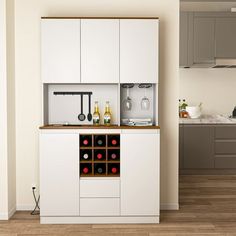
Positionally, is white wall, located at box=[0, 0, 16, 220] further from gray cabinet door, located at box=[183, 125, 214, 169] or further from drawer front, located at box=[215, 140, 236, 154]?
drawer front, located at box=[215, 140, 236, 154]

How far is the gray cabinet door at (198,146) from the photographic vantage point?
Answer: 6.41 metres

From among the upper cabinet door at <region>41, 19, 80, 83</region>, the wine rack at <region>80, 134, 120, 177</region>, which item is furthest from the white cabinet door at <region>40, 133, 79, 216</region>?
the upper cabinet door at <region>41, 19, 80, 83</region>

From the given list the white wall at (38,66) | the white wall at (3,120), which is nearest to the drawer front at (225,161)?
the white wall at (38,66)

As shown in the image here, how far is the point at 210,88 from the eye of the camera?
700 cm

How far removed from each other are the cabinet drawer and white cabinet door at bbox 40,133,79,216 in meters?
0.07

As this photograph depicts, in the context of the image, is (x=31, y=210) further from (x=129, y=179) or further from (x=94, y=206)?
(x=129, y=179)

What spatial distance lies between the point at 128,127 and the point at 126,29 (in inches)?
37.0

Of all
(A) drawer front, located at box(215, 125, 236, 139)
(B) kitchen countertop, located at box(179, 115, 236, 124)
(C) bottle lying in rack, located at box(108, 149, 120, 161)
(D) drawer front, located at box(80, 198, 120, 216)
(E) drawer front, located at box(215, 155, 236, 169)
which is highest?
(B) kitchen countertop, located at box(179, 115, 236, 124)

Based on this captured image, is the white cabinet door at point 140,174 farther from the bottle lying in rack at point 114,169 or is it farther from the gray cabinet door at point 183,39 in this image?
the gray cabinet door at point 183,39

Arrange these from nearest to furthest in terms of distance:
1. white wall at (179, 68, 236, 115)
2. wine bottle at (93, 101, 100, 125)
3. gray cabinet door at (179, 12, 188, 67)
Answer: wine bottle at (93, 101, 100, 125) → gray cabinet door at (179, 12, 188, 67) → white wall at (179, 68, 236, 115)

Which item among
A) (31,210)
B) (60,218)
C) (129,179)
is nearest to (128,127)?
(129,179)

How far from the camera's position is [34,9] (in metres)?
4.27

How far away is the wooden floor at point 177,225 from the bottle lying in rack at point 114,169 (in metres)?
0.50

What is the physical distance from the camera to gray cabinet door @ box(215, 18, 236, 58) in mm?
6422
